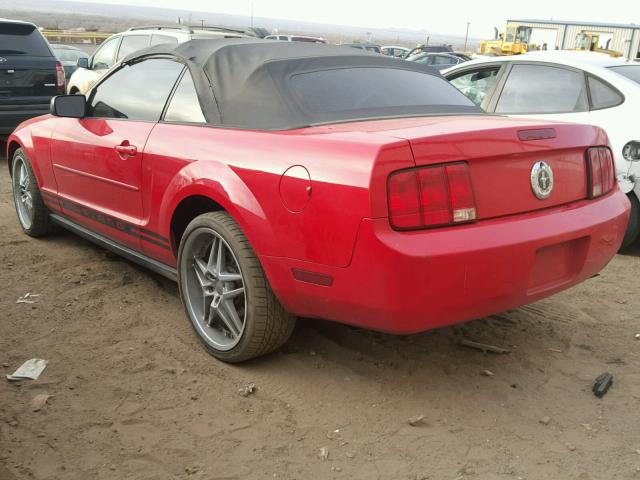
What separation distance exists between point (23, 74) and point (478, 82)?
5.89 metres

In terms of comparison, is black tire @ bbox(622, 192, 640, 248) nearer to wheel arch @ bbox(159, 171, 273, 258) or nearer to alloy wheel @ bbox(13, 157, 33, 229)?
wheel arch @ bbox(159, 171, 273, 258)

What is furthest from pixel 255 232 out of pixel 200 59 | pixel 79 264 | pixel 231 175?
pixel 79 264

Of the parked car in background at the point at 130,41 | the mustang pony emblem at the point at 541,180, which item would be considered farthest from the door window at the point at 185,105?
the parked car in background at the point at 130,41

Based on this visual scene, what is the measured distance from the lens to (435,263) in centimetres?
255

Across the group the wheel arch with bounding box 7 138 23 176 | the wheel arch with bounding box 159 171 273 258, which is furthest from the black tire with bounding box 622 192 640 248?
the wheel arch with bounding box 7 138 23 176

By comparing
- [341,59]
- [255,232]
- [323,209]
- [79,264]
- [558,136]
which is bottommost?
[79,264]

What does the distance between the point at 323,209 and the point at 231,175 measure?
616 mm

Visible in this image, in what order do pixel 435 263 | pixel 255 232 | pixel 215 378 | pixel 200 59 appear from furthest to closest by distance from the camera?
pixel 200 59 < pixel 215 378 < pixel 255 232 < pixel 435 263

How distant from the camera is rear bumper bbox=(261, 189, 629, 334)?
8.34 ft

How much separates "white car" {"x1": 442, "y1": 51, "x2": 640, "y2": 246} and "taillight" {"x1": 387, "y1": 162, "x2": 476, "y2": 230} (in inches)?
118

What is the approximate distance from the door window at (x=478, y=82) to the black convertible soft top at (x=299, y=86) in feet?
8.75

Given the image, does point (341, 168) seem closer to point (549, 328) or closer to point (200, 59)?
point (200, 59)

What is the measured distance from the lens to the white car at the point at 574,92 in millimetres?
5188

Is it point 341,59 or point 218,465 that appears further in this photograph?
point 341,59
